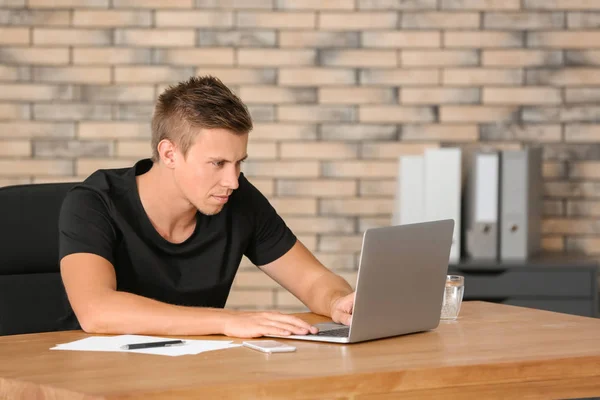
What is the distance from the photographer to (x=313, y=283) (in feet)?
8.37

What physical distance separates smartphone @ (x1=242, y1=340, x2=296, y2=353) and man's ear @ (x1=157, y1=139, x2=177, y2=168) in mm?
614

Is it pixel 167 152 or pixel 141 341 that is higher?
pixel 167 152

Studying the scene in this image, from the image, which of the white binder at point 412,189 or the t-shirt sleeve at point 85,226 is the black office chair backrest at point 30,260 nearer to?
the t-shirt sleeve at point 85,226

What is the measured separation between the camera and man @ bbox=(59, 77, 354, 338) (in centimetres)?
226

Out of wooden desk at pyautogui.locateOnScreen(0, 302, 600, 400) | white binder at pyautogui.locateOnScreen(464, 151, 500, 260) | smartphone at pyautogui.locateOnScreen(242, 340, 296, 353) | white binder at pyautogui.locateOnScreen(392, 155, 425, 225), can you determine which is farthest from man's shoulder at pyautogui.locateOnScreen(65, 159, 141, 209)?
white binder at pyautogui.locateOnScreen(464, 151, 500, 260)

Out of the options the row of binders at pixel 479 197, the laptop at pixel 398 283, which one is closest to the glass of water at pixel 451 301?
the laptop at pixel 398 283

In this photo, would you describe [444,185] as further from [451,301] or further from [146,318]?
[146,318]

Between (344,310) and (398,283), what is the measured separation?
0.28 metres

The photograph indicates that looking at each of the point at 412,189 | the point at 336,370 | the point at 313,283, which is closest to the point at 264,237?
the point at 313,283

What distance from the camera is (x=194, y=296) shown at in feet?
8.17

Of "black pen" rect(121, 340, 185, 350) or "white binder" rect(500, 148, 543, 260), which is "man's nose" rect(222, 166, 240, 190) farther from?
"white binder" rect(500, 148, 543, 260)

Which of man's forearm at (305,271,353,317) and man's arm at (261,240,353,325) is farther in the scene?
man's forearm at (305,271,353,317)

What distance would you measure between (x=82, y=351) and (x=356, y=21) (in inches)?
91.7

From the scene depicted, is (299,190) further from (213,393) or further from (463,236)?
(213,393)
